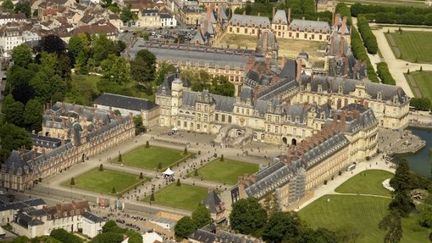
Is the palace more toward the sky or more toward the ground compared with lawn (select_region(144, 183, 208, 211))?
more toward the sky

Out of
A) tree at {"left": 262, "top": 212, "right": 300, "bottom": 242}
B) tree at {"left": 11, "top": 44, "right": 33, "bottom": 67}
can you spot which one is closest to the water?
tree at {"left": 262, "top": 212, "right": 300, "bottom": 242}

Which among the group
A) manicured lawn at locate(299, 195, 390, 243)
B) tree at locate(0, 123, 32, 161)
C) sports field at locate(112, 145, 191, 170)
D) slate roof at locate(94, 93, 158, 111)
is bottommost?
manicured lawn at locate(299, 195, 390, 243)

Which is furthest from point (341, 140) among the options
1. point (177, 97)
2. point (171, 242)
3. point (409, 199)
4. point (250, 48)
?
point (250, 48)

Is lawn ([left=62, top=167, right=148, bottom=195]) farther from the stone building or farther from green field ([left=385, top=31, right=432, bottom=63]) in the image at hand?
green field ([left=385, top=31, right=432, bottom=63])

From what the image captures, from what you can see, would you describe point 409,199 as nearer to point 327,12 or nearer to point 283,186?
point 283,186

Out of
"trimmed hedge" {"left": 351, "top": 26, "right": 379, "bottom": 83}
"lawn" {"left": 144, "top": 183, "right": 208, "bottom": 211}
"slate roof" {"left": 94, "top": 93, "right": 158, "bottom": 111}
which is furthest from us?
"trimmed hedge" {"left": 351, "top": 26, "right": 379, "bottom": 83}

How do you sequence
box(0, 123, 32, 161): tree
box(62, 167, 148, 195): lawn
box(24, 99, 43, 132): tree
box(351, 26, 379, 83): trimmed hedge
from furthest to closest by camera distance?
box(351, 26, 379, 83): trimmed hedge
box(24, 99, 43, 132): tree
box(0, 123, 32, 161): tree
box(62, 167, 148, 195): lawn
